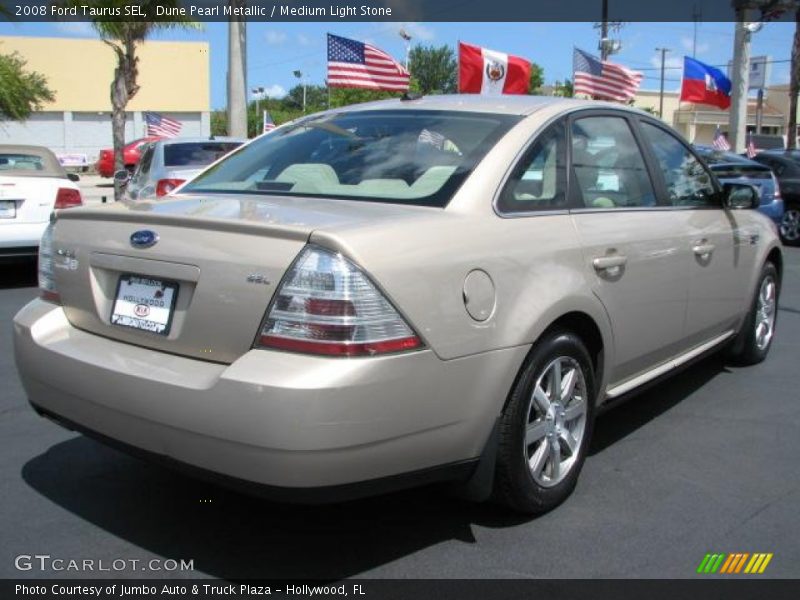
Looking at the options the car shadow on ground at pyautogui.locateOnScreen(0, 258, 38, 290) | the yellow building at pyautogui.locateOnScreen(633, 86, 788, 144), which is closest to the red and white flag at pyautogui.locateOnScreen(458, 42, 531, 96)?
the car shadow on ground at pyautogui.locateOnScreen(0, 258, 38, 290)

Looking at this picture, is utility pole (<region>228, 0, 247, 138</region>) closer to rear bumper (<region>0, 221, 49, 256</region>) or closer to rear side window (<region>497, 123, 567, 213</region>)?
rear bumper (<region>0, 221, 49, 256</region>)

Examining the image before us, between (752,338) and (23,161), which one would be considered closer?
(752,338)

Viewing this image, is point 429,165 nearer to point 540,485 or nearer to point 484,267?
point 484,267

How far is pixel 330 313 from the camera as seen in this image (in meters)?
2.57

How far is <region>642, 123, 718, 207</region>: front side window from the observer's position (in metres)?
4.43

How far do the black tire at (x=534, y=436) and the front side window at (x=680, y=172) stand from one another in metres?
1.39

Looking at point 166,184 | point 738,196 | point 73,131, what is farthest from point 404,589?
point 73,131

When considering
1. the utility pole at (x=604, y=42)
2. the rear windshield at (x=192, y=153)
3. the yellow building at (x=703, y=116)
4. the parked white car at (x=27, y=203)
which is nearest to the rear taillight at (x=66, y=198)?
the parked white car at (x=27, y=203)

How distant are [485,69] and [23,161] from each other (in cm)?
729

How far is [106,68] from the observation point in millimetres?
47531

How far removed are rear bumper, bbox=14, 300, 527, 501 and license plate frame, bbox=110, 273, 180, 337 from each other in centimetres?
9

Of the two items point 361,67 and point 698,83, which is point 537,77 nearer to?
point 698,83

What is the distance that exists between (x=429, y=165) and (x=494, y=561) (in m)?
1.57

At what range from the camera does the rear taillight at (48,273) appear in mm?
3344
